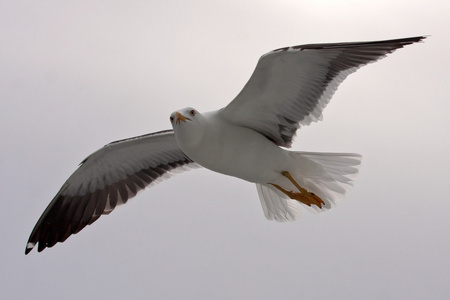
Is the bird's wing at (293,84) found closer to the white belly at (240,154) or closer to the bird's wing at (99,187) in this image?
the white belly at (240,154)

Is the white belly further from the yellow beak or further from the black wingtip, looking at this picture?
the black wingtip

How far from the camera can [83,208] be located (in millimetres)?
9008

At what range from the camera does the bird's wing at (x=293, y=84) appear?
22.0 feet

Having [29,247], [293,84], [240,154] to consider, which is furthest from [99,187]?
[293,84]

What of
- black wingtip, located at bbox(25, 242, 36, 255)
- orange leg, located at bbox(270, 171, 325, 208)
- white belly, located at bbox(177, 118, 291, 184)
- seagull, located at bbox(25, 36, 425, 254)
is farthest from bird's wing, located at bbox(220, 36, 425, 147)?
black wingtip, located at bbox(25, 242, 36, 255)

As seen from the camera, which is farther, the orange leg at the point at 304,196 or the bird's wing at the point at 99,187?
the bird's wing at the point at 99,187

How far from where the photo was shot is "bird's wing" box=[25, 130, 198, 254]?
8.87 m

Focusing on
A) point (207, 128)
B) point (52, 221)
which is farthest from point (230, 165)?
point (52, 221)

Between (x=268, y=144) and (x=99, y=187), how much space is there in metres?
2.50

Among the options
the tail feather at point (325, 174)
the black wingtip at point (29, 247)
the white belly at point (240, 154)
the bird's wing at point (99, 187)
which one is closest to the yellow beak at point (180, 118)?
the white belly at point (240, 154)

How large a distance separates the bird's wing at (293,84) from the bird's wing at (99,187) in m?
1.59

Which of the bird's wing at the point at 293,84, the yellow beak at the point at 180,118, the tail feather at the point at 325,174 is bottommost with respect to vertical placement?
the tail feather at the point at 325,174

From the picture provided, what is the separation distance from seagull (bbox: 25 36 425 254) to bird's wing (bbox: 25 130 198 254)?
0.04 ft

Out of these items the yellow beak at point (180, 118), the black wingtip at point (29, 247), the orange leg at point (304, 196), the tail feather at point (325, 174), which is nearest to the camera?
the yellow beak at point (180, 118)
